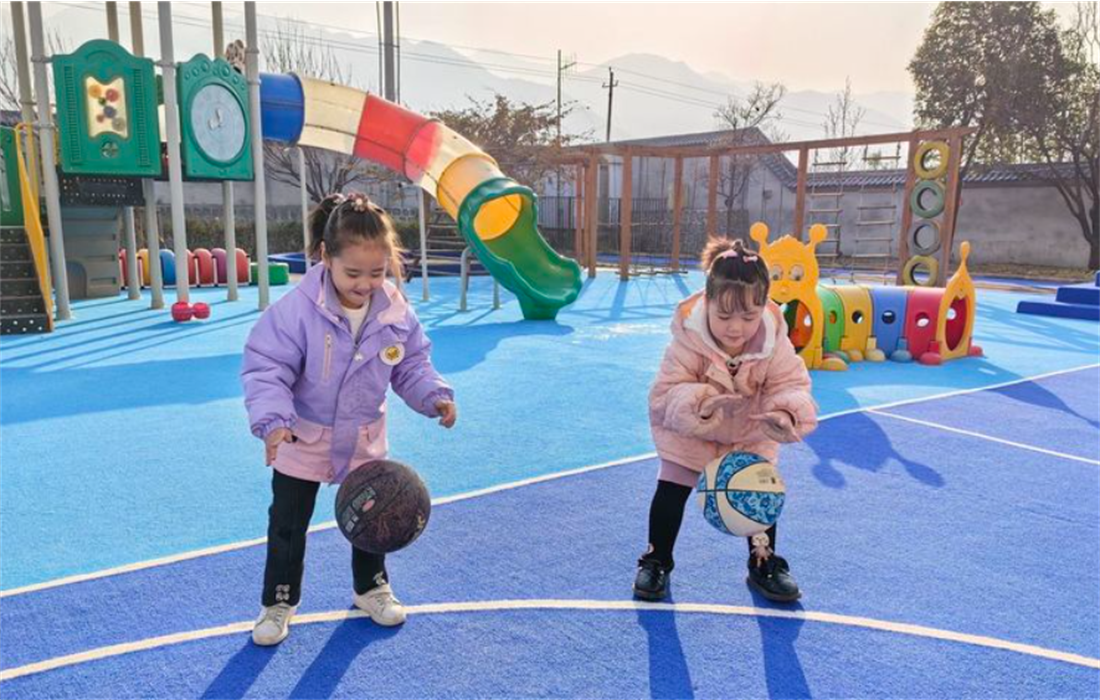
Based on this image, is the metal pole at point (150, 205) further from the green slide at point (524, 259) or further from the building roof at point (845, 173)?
the building roof at point (845, 173)

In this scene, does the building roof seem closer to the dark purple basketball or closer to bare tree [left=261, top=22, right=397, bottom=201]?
bare tree [left=261, top=22, right=397, bottom=201]

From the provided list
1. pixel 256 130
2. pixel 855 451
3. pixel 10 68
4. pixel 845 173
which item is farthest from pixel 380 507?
pixel 845 173

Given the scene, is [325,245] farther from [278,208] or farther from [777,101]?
[777,101]

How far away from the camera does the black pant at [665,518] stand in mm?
3389

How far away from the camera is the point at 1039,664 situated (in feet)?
9.70

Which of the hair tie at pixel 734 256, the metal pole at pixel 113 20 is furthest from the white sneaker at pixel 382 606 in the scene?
the metal pole at pixel 113 20

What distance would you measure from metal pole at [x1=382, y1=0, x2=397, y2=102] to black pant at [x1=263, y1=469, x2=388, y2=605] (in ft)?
79.4

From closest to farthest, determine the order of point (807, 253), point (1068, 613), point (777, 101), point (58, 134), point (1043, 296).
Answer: point (1068, 613) < point (807, 253) < point (58, 134) < point (1043, 296) < point (777, 101)

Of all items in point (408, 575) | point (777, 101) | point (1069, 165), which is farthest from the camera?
point (777, 101)

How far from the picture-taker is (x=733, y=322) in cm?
310

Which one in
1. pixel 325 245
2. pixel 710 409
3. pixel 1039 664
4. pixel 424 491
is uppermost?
pixel 325 245

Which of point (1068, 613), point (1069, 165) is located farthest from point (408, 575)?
point (1069, 165)

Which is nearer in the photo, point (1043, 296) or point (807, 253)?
point (807, 253)

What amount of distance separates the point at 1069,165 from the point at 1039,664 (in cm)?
2836
